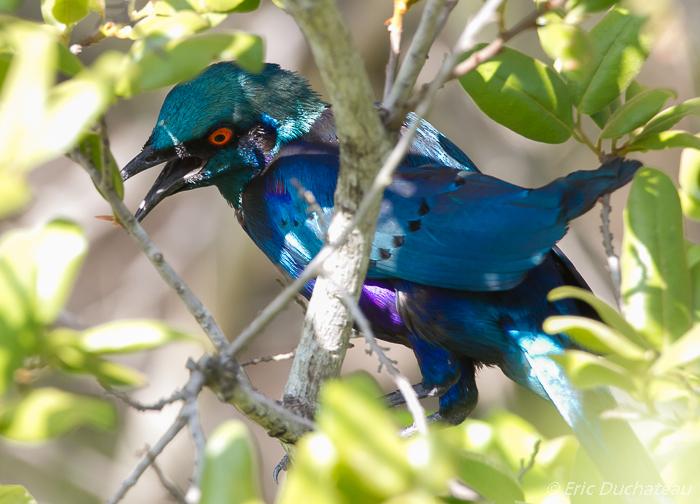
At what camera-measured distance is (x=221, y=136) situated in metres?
2.25

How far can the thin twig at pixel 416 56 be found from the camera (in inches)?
38.9

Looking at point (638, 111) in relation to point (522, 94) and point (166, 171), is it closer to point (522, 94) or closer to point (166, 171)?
point (522, 94)

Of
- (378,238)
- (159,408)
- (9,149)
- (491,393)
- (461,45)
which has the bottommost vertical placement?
(491,393)

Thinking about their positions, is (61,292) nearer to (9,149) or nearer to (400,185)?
(9,149)

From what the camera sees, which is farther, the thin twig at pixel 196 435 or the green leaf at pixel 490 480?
the green leaf at pixel 490 480

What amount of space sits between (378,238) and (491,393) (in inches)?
138

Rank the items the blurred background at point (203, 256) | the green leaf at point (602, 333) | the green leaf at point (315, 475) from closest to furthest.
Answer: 1. the green leaf at point (315, 475)
2. the green leaf at point (602, 333)
3. the blurred background at point (203, 256)

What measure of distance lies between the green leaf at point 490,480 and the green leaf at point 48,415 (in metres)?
0.91

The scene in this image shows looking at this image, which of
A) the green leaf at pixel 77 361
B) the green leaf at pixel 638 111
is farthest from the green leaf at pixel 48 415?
the green leaf at pixel 638 111

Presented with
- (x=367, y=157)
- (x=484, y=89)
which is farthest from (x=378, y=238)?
(x=367, y=157)

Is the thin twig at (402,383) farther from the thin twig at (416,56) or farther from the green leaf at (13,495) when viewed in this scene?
the green leaf at (13,495)

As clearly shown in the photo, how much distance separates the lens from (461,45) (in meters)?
0.91

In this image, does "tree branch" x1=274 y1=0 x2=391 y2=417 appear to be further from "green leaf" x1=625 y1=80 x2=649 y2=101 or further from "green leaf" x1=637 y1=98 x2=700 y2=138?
"green leaf" x1=625 y1=80 x2=649 y2=101

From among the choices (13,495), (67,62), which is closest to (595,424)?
(13,495)
